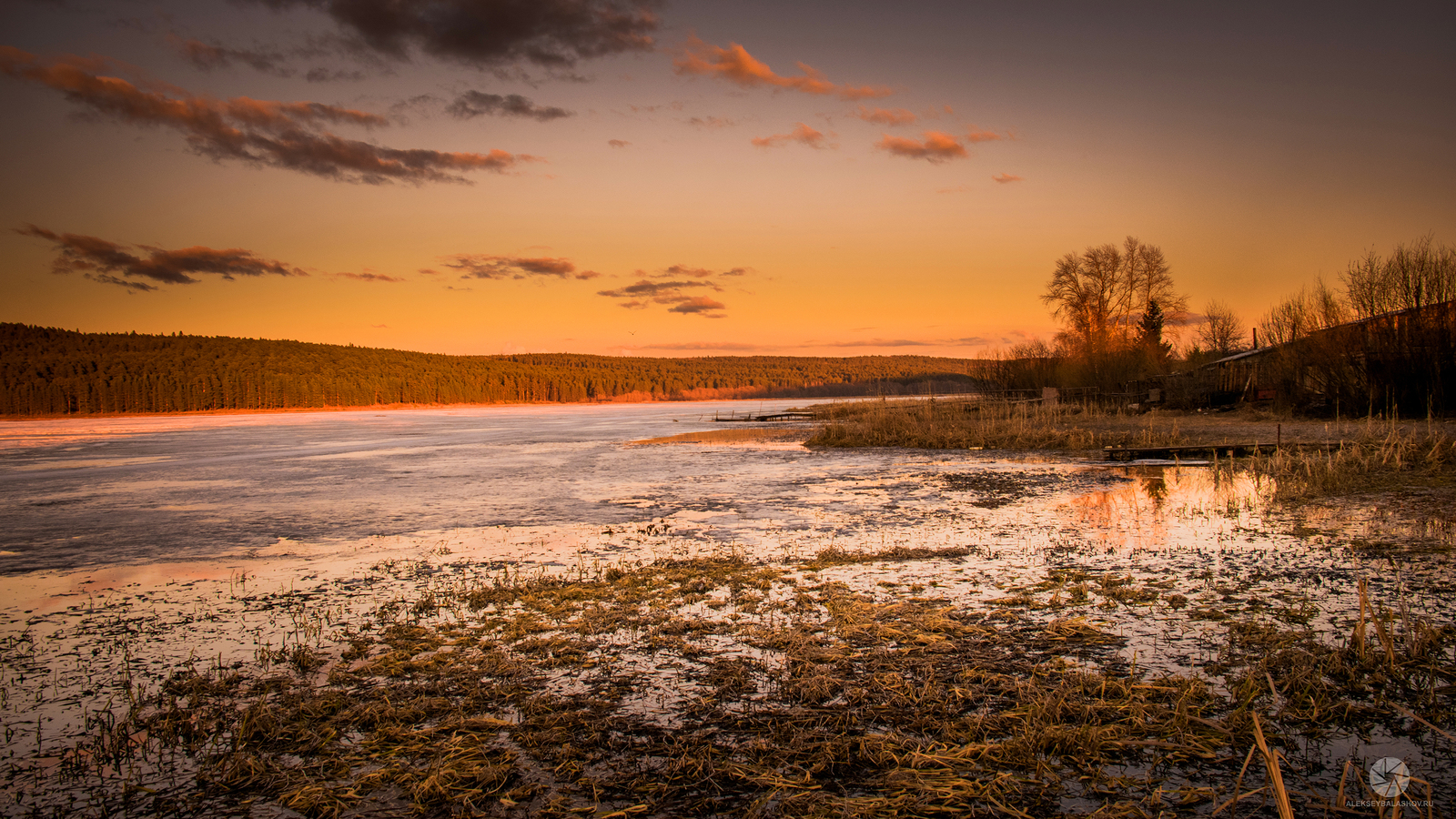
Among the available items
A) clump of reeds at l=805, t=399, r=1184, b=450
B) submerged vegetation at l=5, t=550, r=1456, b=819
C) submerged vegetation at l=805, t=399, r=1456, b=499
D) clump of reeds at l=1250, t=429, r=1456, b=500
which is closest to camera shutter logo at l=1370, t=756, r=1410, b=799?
submerged vegetation at l=5, t=550, r=1456, b=819

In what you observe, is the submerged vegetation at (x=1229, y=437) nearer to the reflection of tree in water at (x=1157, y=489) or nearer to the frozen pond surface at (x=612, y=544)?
the frozen pond surface at (x=612, y=544)

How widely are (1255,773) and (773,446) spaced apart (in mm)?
20335

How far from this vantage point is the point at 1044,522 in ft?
29.9

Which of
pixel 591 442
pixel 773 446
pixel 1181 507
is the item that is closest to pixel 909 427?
pixel 773 446

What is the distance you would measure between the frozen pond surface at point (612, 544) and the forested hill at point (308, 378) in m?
30.4

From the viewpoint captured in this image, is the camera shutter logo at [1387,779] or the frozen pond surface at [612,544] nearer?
the camera shutter logo at [1387,779]

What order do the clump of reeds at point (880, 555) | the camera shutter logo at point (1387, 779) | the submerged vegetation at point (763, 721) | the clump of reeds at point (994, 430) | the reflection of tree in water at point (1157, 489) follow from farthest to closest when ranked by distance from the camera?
the clump of reeds at point (994, 430) → the reflection of tree in water at point (1157, 489) → the clump of reeds at point (880, 555) → the submerged vegetation at point (763, 721) → the camera shutter logo at point (1387, 779)

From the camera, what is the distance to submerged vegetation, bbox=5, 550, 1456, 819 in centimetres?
300

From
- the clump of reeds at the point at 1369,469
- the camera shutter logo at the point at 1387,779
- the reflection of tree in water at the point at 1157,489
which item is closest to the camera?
the camera shutter logo at the point at 1387,779

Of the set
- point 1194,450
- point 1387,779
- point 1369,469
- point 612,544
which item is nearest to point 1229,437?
point 1194,450

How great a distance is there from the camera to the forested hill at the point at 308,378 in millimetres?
81375

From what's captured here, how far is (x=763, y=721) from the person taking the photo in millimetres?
3666

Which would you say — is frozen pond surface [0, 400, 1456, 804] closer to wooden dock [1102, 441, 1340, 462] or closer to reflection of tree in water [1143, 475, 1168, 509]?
reflection of tree in water [1143, 475, 1168, 509]

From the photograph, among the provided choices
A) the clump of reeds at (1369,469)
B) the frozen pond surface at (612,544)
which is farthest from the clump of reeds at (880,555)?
the clump of reeds at (1369,469)
